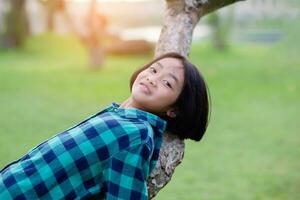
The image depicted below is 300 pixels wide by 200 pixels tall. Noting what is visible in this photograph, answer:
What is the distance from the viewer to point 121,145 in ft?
4.81

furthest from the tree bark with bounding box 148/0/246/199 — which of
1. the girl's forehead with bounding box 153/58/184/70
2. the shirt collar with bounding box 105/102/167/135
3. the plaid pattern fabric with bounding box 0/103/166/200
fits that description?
the plaid pattern fabric with bounding box 0/103/166/200

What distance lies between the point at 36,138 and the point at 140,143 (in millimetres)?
4021

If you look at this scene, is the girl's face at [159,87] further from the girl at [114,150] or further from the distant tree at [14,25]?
the distant tree at [14,25]

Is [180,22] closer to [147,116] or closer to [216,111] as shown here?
[147,116]

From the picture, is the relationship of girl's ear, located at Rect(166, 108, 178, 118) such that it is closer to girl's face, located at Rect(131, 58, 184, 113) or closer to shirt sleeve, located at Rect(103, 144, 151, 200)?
girl's face, located at Rect(131, 58, 184, 113)

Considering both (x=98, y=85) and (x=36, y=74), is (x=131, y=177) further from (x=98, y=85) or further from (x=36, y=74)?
(x=36, y=74)

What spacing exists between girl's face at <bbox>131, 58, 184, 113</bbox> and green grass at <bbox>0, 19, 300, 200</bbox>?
95.7 inches

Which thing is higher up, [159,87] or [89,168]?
[159,87]

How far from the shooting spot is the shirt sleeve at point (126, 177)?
1423 mm

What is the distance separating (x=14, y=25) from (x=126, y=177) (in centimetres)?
1186

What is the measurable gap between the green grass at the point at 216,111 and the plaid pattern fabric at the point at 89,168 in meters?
2.51

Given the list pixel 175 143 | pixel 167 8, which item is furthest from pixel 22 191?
pixel 167 8

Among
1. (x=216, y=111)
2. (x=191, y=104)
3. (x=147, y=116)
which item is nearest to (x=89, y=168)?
(x=147, y=116)

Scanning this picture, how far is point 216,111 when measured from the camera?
22.1ft
